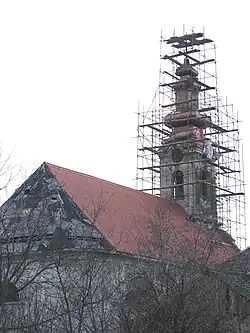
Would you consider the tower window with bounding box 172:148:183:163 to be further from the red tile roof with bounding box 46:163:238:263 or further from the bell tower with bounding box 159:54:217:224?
the red tile roof with bounding box 46:163:238:263

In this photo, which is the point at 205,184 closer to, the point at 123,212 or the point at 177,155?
the point at 177,155

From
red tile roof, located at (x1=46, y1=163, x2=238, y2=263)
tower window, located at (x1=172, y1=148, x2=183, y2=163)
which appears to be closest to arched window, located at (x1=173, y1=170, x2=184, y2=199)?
tower window, located at (x1=172, y1=148, x2=183, y2=163)

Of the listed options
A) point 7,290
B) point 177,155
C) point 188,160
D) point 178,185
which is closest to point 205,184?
point 178,185

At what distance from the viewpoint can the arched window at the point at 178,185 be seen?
4000 cm

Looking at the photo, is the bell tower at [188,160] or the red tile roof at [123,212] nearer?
the red tile roof at [123,212]

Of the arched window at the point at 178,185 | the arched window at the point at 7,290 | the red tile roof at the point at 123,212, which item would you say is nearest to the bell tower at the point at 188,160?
the arched window at the point at 178,185

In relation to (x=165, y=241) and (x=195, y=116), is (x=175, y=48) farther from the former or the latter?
(x=165, y=241)

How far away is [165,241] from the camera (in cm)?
2072

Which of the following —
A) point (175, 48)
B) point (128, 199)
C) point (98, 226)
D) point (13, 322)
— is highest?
point (175, 48)

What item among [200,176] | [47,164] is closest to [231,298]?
[47,164]

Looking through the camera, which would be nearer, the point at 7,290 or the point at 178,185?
the point at 7,290

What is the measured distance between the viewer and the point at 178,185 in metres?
40.0

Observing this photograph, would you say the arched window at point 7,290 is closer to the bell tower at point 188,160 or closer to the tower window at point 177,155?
the bell tower at point 188,160

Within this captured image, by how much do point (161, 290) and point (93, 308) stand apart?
1997 mm
